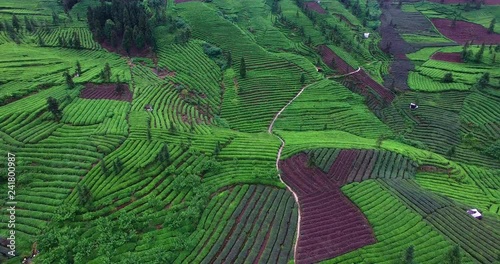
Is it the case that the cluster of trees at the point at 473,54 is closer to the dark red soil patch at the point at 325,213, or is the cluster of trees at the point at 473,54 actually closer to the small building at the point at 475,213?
the dark red soil patch at the point at 325,213

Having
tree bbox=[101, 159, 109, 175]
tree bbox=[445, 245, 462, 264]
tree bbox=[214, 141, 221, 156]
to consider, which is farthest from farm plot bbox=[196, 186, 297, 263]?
tree bbox=[101, 159, 109, 175]

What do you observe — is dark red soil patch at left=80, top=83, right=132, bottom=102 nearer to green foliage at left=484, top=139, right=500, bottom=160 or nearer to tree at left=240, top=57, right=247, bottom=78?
tree at left=240, top=57, right=247, bottom=78

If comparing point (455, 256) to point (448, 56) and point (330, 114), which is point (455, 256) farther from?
point (448, 56)

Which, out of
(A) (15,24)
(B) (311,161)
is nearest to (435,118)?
(B) (311,161)

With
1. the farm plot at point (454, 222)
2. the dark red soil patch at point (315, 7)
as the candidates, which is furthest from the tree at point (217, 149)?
the dark red soil patch at point (315, 7)

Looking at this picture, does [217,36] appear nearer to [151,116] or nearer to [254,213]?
[151,116]

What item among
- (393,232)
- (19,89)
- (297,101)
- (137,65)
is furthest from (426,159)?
(19,89)
